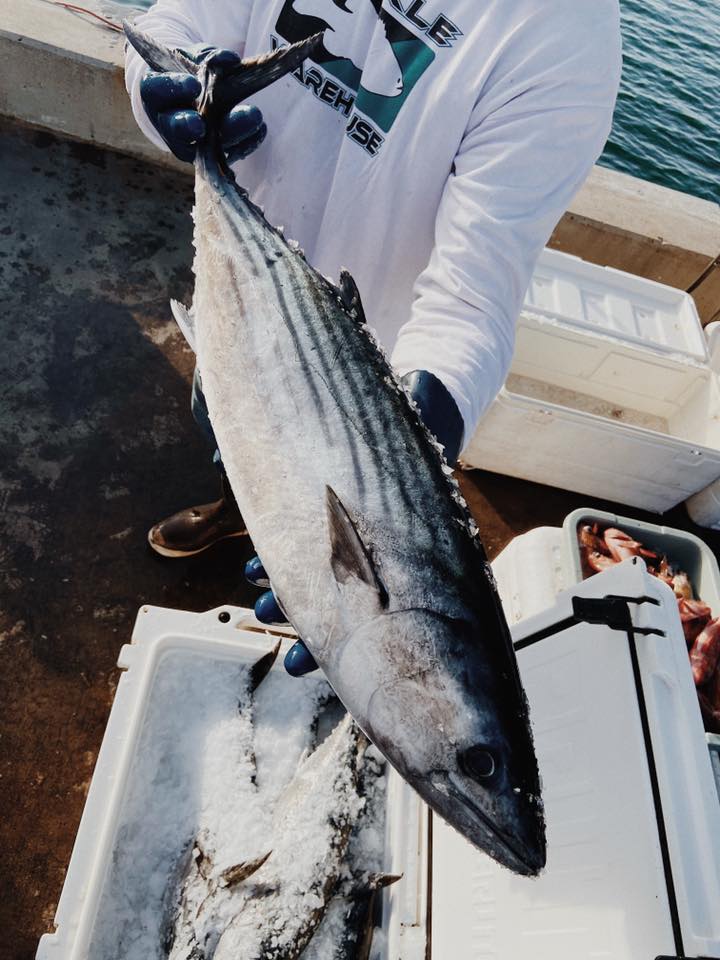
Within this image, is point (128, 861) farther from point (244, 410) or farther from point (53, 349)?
point (53, 349)

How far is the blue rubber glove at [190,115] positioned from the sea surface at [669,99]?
8435mm

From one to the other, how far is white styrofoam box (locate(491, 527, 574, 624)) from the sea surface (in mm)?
7891

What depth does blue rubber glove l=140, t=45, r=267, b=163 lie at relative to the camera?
1.79 metres

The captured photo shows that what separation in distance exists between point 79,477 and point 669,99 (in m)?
11.6

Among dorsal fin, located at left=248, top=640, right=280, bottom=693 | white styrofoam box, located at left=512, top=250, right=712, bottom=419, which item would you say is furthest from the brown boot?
white styrofoam box, located at left=512, top=250, right=712, bottom=419

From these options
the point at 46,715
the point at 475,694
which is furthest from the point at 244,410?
the point at 46,715

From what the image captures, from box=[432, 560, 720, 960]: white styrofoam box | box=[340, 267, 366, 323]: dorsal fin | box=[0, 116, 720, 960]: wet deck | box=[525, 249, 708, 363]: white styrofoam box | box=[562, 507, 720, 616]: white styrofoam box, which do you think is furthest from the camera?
box=[525, 249, 708, 363]: white styrofoam box

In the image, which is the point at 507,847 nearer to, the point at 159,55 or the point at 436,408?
the point at 436,408

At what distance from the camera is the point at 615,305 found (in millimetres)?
3842

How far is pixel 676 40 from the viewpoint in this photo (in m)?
11.7

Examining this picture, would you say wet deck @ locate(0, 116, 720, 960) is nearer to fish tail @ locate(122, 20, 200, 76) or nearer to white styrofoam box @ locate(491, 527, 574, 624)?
white styrofoam box @ locate(491, 527, 574, 624)

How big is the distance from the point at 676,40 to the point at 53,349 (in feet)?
44.4

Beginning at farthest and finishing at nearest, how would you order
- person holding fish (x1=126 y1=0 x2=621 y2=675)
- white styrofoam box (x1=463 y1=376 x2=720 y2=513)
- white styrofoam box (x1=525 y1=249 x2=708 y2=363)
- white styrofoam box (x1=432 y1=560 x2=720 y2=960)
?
white styrofoam box (x1=525 y1=249 x2=708 y2=363)
white styrofoam box (x1=463 y1=376 x2=720 y2=513)
person holding fish (x1=126 y1=0 x2=621 y2=675)
white styrofoam box (x1=432 y1=560 x2=720 y2=960)

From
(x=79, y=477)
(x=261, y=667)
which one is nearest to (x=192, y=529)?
(x=79, y=477)
